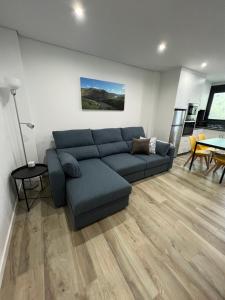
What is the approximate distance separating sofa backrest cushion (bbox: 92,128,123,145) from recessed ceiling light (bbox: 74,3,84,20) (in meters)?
1.84

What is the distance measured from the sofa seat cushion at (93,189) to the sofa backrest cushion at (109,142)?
834 millimetres

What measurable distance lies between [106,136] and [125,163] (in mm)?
887

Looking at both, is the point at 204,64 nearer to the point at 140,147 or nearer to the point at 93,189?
the point at 140,147

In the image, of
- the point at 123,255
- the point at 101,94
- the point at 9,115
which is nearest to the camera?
the point at 123,255

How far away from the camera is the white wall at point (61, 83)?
7.82 feet

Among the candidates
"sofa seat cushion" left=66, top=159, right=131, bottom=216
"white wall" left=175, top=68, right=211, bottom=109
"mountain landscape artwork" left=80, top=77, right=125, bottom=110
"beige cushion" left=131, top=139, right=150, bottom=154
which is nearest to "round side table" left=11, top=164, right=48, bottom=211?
"sofa seat cushion" left=66, top=159, right=131, bottom=216

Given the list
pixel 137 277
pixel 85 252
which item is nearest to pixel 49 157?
pixel 85 252

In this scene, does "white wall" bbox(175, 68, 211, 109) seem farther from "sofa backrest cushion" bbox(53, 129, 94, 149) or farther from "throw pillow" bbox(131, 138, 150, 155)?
"sofa backrest cushion" bbox(53, 129, 94, 149)

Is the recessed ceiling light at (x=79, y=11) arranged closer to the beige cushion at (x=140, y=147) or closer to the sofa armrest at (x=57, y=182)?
the sofa armrest at (x=57, y=182)

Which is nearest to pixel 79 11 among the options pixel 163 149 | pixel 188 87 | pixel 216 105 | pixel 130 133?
pixel 130 133

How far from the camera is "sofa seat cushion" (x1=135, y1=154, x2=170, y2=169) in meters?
2.76

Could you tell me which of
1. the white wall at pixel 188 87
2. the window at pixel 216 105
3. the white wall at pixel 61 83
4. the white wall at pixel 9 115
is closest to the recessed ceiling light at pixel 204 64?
the white wall at pixel 188 87

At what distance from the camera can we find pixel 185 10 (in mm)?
1493

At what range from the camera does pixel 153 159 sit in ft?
9.29
